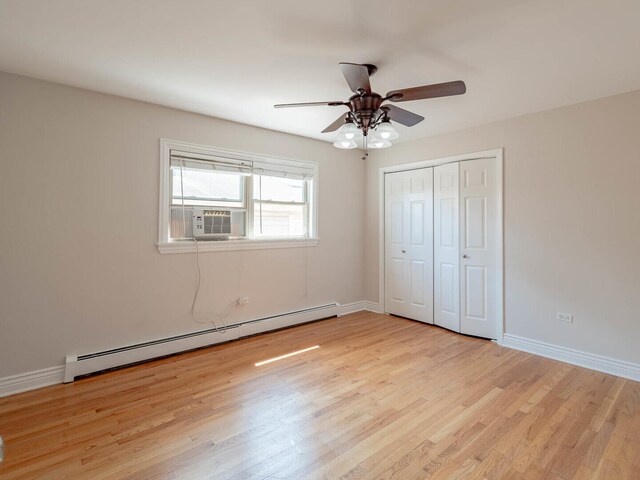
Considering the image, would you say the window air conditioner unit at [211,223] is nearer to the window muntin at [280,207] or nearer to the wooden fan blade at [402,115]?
the window muntin at [280,207]

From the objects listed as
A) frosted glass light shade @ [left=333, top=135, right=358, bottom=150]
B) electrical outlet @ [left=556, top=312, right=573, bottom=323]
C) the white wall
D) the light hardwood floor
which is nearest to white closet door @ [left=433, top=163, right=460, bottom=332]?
the light hardwood floor

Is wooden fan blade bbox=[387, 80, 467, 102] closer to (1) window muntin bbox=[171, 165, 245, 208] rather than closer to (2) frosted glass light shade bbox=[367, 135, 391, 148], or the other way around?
(2) frosted glass light shade bbox=[367, 135, 391, 148]

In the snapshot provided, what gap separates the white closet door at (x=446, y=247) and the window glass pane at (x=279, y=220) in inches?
72.1

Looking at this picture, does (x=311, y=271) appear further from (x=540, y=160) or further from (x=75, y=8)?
(x=75, y=8)

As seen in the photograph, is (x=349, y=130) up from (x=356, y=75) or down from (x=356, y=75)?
down

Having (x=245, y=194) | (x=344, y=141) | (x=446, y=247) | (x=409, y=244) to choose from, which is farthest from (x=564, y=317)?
(x=245, y=194)

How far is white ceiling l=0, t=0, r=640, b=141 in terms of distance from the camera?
1818 millimetres

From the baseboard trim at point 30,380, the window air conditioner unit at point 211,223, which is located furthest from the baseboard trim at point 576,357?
the baseboard trim at point 30,380

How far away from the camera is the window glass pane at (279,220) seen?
404 cm

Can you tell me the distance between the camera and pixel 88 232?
9.44 ft

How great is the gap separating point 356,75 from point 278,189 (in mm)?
2361

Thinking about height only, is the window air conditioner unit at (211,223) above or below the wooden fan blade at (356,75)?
below

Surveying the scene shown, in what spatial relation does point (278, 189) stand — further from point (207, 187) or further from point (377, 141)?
point (377, 141)

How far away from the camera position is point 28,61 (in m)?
2.37
